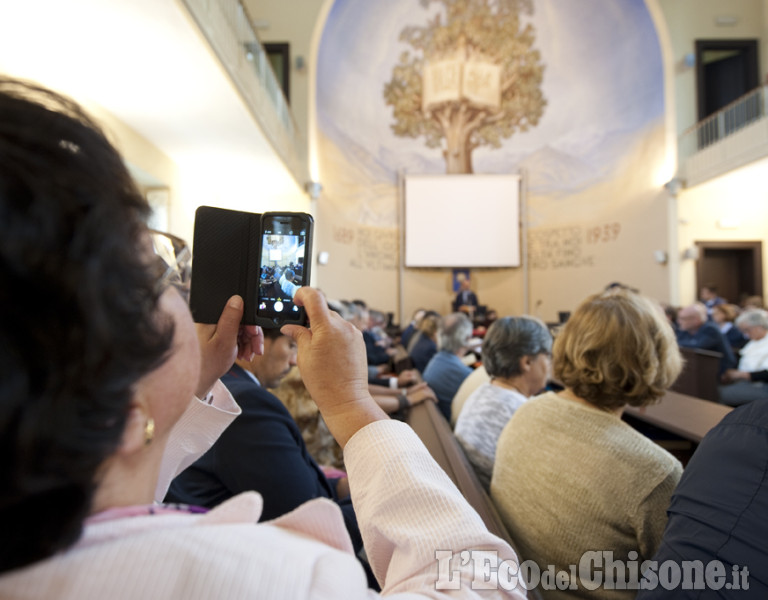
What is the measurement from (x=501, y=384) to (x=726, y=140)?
9.50 metres

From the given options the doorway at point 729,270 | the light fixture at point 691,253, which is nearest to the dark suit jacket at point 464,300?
the light fixture at point 691,253

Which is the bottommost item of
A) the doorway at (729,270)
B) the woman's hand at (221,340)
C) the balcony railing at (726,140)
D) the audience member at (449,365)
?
the audience member at (449,365)

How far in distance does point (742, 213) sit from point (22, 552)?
13.2 metres

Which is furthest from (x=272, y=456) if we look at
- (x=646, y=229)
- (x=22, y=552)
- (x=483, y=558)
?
(x=646, y=229)

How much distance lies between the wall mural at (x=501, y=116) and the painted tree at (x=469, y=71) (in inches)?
1.0

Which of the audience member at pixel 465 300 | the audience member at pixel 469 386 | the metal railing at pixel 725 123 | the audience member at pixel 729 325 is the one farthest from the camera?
the audience member at pixel 465 300

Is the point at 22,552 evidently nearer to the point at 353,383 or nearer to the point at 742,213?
the point at 353,383

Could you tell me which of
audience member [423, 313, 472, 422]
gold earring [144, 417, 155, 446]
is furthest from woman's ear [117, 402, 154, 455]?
audience member [423, 313, 472, 422]

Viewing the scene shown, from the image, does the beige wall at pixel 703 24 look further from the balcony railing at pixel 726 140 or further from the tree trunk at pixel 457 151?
the tree trunk at pixel 457 151

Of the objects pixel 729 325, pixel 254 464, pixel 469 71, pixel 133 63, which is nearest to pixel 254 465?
pixel 254 464

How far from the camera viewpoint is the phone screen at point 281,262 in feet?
2.88

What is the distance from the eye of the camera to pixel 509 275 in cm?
1406

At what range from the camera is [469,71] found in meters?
13.3

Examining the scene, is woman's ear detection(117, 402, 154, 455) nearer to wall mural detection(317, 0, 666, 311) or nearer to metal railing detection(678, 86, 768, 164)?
metal railing detection(678, 86, 768, 164)
